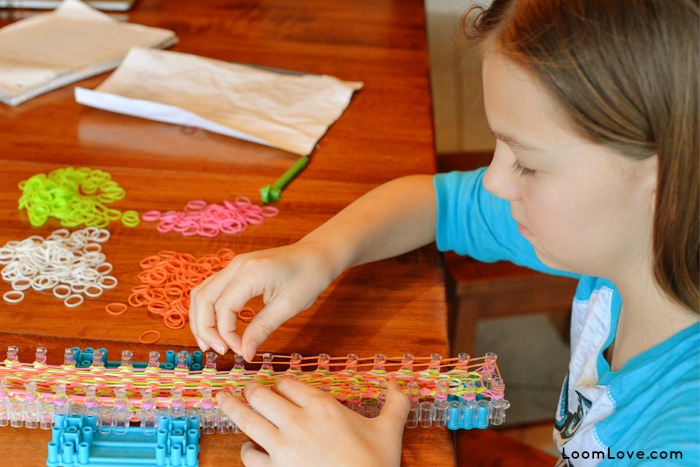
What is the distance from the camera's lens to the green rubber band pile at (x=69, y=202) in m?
1.15

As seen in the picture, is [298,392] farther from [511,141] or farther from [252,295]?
[511,141]

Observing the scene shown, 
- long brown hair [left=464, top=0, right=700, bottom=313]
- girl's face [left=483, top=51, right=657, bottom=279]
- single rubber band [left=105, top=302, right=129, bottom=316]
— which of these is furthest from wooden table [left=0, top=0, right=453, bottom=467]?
long brown hair [left=464, top=0, right=700, bottom=313]

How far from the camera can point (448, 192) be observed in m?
1.22

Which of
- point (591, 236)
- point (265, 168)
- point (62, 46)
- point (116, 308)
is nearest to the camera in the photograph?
point (591, 236)

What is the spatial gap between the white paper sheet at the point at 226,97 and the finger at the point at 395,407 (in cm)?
57

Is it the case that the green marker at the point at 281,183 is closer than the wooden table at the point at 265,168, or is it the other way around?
the wooden table at the point at 265,168

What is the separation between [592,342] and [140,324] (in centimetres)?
56

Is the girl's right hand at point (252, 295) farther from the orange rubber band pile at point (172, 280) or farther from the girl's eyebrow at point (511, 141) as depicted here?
the girl's eyebrow at point (511, 141)

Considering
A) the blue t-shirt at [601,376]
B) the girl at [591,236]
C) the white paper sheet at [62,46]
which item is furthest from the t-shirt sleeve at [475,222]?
the white paper sheet at [62,46]

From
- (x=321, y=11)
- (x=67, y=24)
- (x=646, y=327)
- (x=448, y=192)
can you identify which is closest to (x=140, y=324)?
(x=448, y=192)

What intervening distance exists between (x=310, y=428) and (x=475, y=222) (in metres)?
0.49

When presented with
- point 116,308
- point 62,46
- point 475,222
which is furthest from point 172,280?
point 62,46

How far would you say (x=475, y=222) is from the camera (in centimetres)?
120

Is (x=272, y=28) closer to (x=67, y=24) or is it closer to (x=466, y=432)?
(x=67, y=24)
